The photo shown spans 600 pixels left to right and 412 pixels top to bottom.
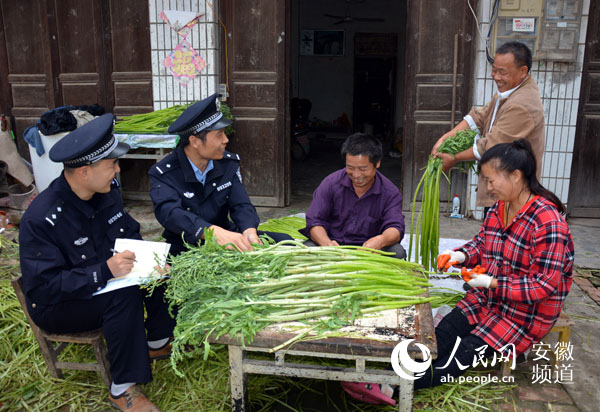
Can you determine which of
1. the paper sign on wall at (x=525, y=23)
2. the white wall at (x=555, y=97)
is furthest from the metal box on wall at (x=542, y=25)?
the white wall at (x=555, y=97)

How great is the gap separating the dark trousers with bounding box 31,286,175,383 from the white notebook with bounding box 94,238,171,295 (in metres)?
0.07

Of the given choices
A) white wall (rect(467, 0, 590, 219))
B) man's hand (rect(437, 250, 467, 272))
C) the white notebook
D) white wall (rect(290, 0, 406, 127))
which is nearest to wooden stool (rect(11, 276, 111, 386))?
the white notebook

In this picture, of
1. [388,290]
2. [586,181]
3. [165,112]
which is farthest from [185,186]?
[586,181]

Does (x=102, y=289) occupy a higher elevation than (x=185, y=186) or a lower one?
lower

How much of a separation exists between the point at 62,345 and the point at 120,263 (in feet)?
2.74

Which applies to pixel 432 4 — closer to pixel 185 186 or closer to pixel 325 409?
pixel 185 186

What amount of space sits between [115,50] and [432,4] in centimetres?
392

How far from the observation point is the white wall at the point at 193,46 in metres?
5.92

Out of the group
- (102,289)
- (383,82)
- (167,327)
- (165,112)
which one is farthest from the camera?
(383,82)

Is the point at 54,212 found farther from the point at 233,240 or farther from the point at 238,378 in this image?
the point at 238,378

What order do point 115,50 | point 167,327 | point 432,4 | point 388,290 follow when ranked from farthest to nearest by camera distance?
point 115,50, point 432,4, point 167,327, point 388,290

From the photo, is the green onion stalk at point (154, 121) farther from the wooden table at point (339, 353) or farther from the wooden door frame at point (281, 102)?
the wooden table at point (339, 353)

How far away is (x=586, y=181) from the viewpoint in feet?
19.2

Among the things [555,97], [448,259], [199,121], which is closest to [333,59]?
[555,97]
